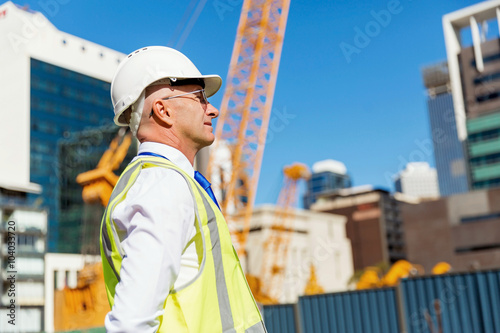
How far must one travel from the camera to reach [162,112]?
2.07 m

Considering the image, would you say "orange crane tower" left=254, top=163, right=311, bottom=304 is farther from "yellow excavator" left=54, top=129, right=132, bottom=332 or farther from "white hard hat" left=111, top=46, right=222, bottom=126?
"white hard hat" left=111, top=46, right=222, bottom=126

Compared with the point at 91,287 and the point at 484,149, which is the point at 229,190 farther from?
the point at 484,149

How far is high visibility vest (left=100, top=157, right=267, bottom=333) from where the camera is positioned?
69.1 inches

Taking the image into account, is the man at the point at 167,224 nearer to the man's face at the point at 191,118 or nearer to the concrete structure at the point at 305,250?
the man's face at the point at 191,118

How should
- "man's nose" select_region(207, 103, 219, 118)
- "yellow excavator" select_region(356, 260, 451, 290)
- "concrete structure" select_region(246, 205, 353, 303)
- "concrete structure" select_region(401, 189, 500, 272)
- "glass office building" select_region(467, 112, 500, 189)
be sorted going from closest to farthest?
"man's nose" select_region(207, 103, 219, 118), "concrete structure" select_region(401, 189, 500, 272), "yellow excavator" select_region(356, 260, 451, 290), "glass office building" select_region(467, 112, 500, 189), "concrete structure" select_region(246, 205, 353, 303)

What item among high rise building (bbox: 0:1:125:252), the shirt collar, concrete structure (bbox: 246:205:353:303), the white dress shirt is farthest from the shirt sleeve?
concrete structure (bbox: 246:205:353:303)

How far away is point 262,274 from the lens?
83.9 meters

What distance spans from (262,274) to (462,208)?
27.9 meters

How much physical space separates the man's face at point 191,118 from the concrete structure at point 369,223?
115 metres

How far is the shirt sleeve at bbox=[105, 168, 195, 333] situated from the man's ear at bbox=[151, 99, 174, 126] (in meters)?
0.30

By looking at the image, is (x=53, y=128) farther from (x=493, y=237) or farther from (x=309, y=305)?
(x=309, y=305)

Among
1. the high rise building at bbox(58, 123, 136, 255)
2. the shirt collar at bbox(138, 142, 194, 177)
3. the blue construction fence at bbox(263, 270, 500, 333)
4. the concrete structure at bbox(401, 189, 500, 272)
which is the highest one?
the high rise building at bbox(58, 123, 136, 255)

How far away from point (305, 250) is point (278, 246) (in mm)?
7335

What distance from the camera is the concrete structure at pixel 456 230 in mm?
70438
